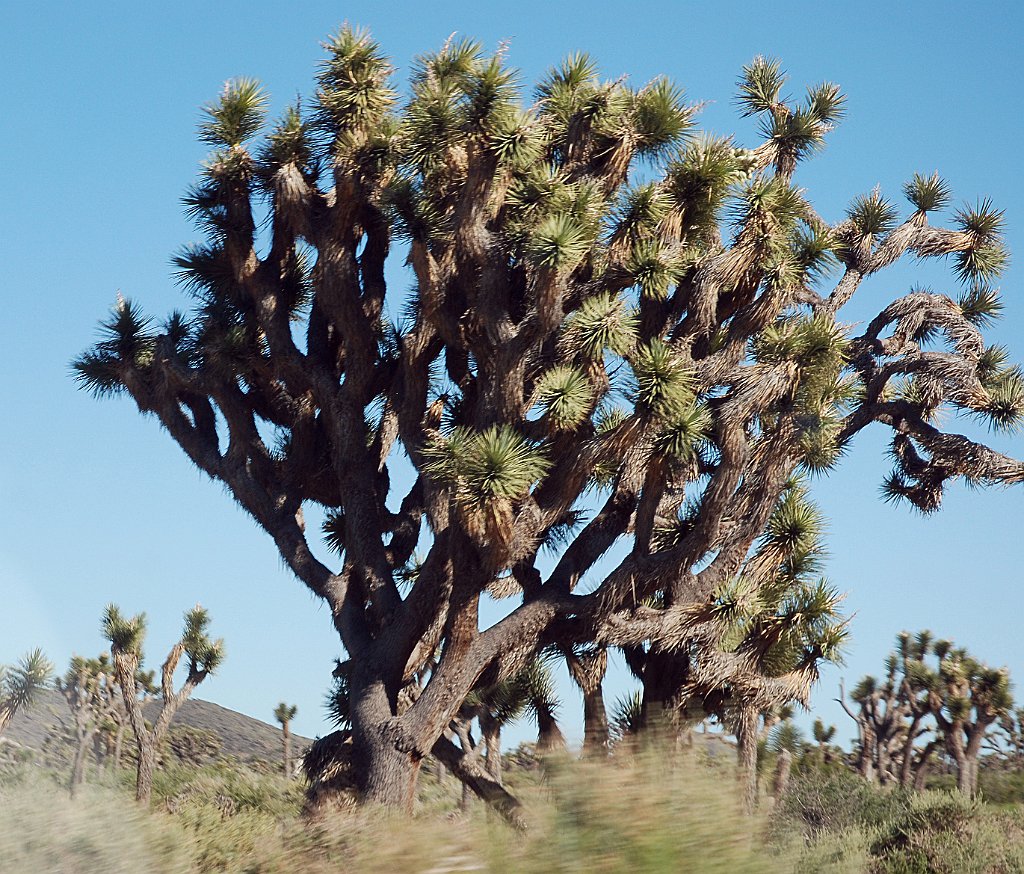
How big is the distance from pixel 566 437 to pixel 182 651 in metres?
11.8

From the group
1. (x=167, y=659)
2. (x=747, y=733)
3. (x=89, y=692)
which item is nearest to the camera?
(x=747, y=733)

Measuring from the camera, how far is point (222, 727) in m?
46.1

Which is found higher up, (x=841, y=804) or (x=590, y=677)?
(x=590, y=677)

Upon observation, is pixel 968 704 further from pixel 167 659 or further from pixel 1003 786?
pixel 167 659

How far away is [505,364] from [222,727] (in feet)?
132

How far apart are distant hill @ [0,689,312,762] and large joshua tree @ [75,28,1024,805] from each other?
25420mm

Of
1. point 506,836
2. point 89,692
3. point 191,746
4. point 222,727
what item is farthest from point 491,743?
point 222,727

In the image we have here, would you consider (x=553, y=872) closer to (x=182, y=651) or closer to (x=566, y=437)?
(x=566, y=437)

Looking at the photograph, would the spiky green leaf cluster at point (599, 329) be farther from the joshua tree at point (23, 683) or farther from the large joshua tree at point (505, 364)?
the joshua tree at point (23, 683)

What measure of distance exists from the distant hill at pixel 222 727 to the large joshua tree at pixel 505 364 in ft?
83.4

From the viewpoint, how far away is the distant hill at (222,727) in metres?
37.2

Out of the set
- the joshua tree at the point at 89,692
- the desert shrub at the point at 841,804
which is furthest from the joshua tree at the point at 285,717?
the desert shrub at the point at 841,804

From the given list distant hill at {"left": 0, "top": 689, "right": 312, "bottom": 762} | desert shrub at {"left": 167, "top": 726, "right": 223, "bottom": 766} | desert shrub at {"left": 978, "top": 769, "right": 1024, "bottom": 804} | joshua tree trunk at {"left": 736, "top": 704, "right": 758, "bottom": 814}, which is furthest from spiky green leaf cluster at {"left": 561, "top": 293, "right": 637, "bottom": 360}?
distant hill at {"left": 0, "top": 689, "right": 312, "bottom": 762}

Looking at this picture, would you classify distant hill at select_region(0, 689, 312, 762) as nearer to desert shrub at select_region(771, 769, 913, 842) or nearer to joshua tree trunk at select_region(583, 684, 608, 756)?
desert shrub at select_region(771, 769, 913, 842)
